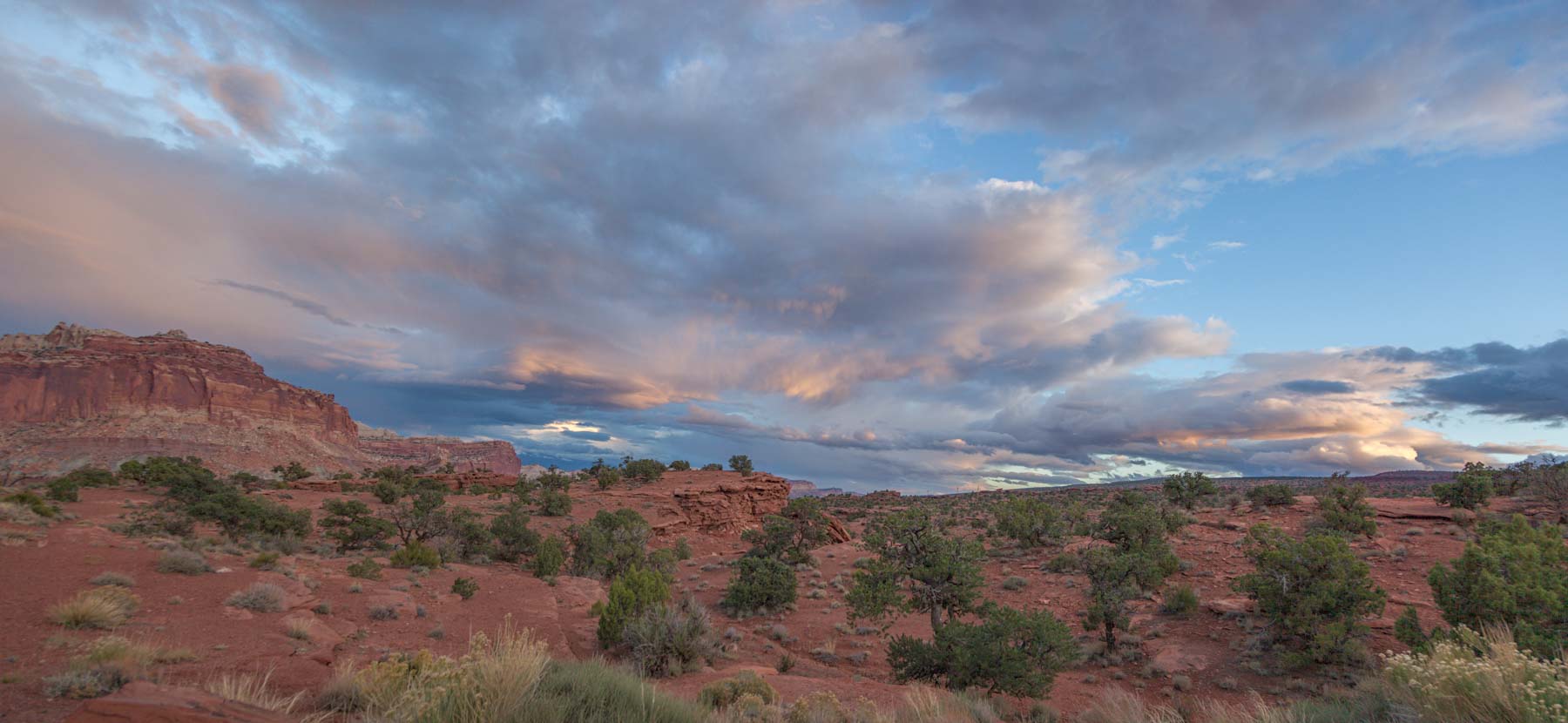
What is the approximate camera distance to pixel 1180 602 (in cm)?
1922

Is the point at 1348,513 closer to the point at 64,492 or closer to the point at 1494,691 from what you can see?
the point at 1494,691

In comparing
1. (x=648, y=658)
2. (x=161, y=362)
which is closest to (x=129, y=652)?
(x=648, y=658)

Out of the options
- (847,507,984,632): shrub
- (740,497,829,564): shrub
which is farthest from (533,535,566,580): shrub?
(847,507,984,632): shrub

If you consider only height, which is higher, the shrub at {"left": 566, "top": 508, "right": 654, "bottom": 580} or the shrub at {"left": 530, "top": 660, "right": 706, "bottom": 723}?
the shrub at {"left": 530, "top": 660, "right": 706, "bottom": 723}

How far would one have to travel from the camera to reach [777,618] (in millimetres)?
21469

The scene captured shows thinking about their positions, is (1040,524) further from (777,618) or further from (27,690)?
(27,690)

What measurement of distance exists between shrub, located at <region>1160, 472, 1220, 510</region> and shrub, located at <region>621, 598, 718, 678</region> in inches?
1405

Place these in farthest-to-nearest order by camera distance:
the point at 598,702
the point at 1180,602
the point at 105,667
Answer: the point at 1180,602, the point at 105,667, the point at 598,702

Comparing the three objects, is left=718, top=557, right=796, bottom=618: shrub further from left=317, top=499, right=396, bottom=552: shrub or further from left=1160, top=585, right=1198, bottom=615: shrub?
left=317, top=499, right=396, bottom=552: shrub

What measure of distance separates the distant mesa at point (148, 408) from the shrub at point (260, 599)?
51064mm

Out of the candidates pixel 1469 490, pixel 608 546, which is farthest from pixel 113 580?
pixel 1469 490

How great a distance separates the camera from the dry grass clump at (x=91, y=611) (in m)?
9.66

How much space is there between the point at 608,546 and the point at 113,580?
630 inches

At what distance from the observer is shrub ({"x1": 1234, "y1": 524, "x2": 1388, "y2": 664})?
1395 cm
